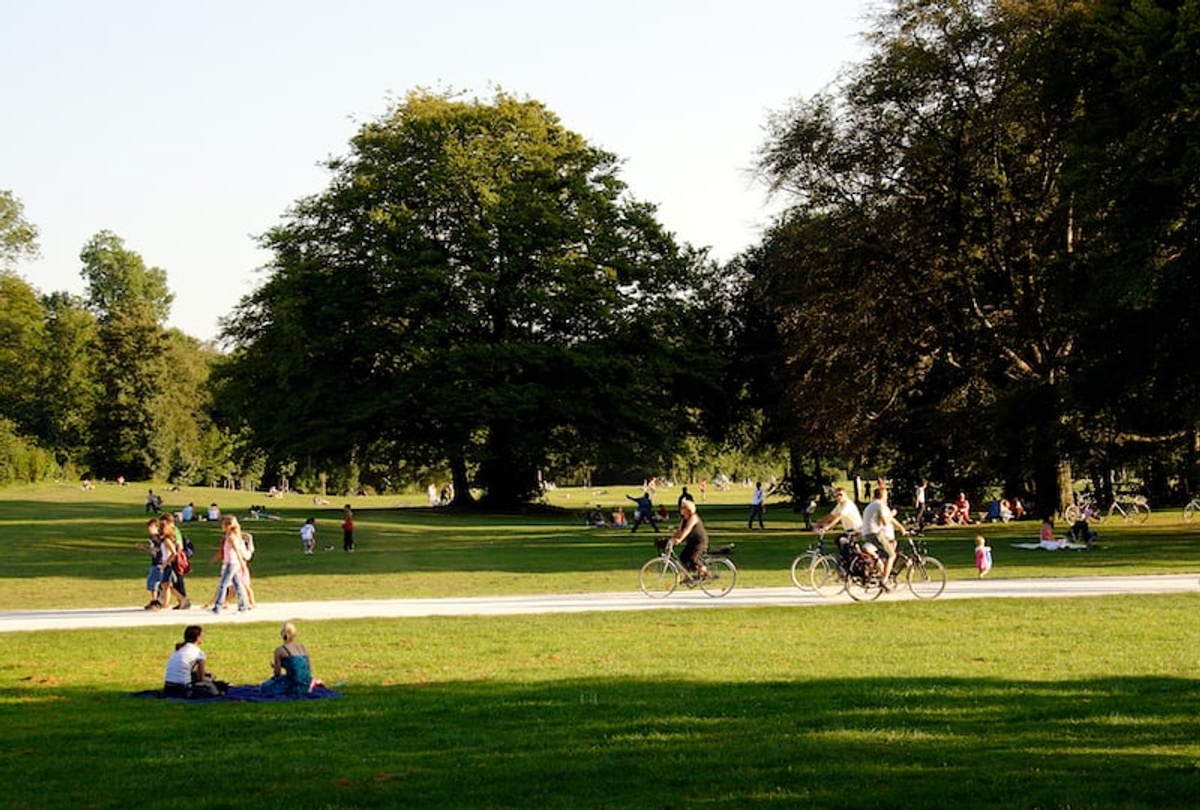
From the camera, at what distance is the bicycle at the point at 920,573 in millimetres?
23969

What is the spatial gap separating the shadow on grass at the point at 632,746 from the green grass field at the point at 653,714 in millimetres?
35

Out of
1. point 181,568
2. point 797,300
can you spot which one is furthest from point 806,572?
point 797,300

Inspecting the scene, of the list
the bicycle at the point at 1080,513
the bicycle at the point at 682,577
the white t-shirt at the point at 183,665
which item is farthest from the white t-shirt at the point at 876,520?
the bicycle at the point at 1080,513

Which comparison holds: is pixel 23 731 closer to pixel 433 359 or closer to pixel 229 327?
pixel 433 359

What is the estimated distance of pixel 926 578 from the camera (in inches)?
970

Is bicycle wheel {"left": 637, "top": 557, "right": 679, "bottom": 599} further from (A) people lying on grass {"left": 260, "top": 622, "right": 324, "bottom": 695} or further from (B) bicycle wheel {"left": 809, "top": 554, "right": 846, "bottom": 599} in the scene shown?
(A) people lying on grass {"left": 260, "top": 622, "right": 324, "bottom": 695}

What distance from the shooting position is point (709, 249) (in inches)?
2950

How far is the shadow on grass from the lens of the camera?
9719 millimetres

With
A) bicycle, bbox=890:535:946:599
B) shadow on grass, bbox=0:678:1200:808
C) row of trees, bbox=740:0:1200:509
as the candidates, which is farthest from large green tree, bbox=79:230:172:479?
shadow on grass, bbox=0:678:1200:808

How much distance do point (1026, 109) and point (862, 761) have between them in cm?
3715

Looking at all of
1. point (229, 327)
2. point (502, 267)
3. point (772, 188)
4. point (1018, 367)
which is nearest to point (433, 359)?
point (502, 267)

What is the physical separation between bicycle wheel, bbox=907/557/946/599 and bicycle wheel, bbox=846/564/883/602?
741mm

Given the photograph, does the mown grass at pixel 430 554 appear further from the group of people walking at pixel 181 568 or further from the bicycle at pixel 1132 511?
the group of people walking at pixel 181 568

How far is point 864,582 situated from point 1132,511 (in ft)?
107
